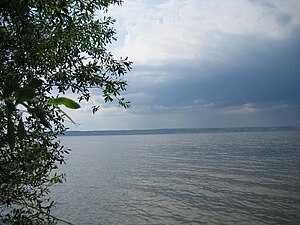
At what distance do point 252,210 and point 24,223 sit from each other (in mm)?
25785

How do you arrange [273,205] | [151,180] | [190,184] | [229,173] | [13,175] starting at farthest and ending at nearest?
1. [229,173]
2. [151,180]
3. [190,184]
4. [273,205]
5. [13,175]

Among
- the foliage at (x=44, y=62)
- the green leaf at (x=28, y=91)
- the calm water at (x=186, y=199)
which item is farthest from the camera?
the calm water at (x=186, y=199)

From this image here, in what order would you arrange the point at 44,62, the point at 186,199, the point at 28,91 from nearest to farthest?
the point at 28,91 → the point at 44,62 → the point at 186,199

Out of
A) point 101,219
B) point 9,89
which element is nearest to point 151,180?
point 101,219

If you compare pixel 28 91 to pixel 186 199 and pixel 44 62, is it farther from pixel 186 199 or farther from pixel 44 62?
pixel 186 199

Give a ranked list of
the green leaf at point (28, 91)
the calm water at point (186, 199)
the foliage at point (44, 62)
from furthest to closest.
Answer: the calm water at point (186, 199) < the foliage at point (44, 62) < the green leaf at point (28, 91)

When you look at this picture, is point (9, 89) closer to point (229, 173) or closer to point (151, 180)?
point (151, 180)

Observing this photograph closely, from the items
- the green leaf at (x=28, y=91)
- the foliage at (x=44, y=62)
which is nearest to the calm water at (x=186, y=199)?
the foliage at (x=44, y=62)

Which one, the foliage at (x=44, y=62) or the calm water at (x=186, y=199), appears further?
the calm water at (x=186, y=199)

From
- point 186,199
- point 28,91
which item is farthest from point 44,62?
point 186,199

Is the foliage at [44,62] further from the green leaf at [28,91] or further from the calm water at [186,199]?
the calm water at [186,199]

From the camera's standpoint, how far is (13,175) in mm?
7262

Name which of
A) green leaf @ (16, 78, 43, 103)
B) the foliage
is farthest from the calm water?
green leaf @ (16, 78, 43, 103)

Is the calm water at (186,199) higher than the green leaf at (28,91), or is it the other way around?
the green leaf at (28,91)
